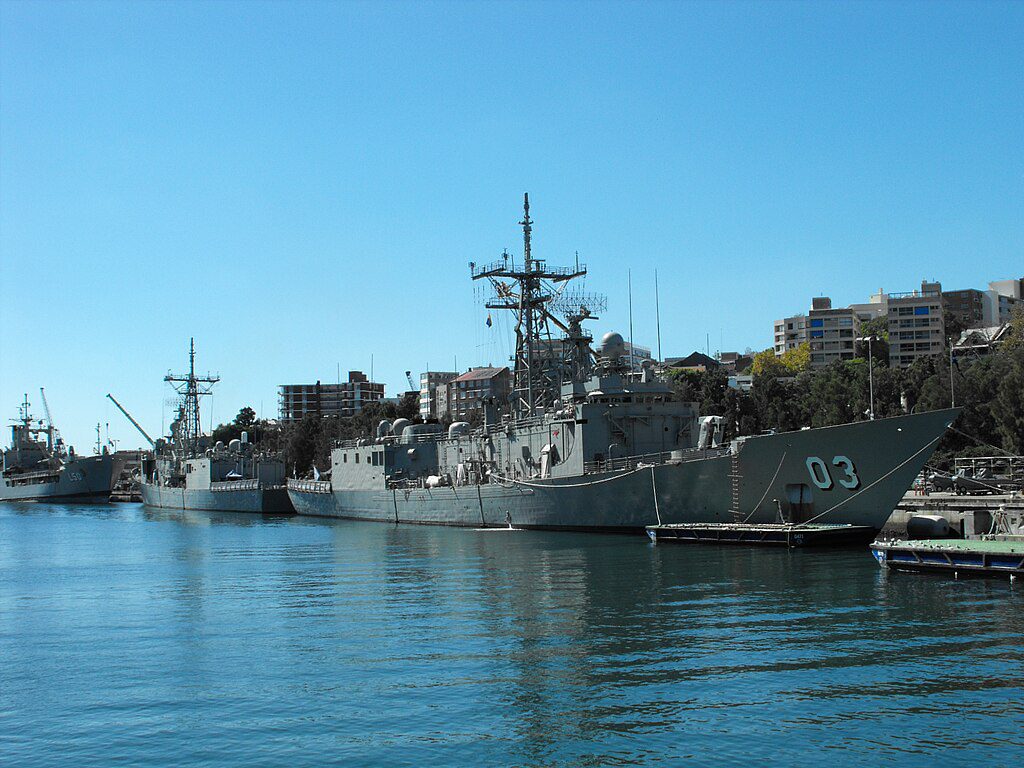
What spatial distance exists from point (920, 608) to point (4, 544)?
41632 millimetres

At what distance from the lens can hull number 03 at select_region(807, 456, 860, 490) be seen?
2883 centimetres

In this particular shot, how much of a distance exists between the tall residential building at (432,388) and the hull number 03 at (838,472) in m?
112

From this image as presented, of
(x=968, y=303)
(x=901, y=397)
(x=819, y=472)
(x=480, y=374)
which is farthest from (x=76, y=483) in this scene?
(x=968, y=303)

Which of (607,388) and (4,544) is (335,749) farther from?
(4,544)

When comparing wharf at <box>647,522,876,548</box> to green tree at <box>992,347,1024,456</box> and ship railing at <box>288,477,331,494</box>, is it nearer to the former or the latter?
green tree at <box>992,347,1024,456</box>

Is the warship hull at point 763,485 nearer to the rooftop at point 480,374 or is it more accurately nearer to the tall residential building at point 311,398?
the rooftop at point 480,374

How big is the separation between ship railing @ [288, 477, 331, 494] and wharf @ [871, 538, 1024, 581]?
40.6 m

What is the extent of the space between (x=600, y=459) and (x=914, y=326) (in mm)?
75364

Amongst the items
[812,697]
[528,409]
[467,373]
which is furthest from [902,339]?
[812,697]

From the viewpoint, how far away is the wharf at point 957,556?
2278cm

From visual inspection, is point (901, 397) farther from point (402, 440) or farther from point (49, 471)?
point (49, 471)

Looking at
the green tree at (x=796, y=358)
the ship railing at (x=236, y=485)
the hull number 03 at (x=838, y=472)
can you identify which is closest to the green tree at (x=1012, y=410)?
the hull number 03 at (x=838, y=472)

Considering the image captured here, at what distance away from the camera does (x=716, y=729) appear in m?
12.6

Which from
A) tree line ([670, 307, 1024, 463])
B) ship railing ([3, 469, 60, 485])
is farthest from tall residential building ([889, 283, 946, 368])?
ship railing ([3, 469, 60, 485])
